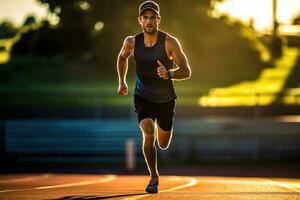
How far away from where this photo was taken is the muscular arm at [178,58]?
10401mm

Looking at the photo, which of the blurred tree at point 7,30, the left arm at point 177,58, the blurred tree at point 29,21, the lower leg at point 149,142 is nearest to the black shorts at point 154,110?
the lower leg at point 149,142

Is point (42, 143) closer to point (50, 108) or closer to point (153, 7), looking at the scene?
point (50, 108)

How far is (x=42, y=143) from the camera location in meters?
26.7

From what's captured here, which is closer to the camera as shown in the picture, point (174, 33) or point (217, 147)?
point (217, 147)

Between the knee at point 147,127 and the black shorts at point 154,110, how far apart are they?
9 cm

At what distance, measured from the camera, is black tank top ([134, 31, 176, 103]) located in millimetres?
10461

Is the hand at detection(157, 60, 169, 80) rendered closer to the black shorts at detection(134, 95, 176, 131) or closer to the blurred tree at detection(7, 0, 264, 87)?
the black shorts at detection(134, 95, 176, 131)

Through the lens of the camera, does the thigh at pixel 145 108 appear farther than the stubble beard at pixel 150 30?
Yes

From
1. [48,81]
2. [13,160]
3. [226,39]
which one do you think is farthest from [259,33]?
[13,160]

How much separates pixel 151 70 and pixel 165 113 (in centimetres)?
64

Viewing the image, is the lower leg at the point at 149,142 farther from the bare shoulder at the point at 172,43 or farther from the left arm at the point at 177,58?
the bare shoulder at the point at 172,43

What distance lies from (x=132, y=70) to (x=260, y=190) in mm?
→ 34881

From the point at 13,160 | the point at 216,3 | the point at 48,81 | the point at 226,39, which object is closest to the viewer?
the point at 13,160

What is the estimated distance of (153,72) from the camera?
10516 mm
